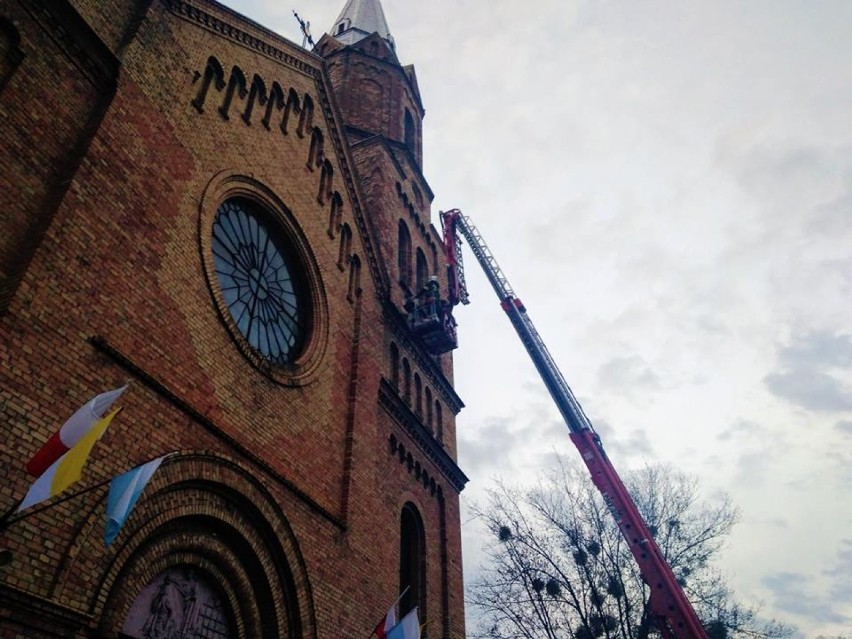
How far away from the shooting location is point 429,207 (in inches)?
869

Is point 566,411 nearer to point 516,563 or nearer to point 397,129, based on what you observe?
point 516,563

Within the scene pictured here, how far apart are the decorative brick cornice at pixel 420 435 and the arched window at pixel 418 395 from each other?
28.8 inches

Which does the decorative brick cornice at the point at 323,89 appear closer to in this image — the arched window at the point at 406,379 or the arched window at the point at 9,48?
the arched window at the point at 406,379

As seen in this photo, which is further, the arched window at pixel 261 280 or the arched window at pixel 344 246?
the arched window at pixel 344 246

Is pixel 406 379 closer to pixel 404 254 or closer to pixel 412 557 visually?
pixel 412 557

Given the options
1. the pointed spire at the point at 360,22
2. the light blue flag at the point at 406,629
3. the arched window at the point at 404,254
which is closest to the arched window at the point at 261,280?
the light blue flag at the point at 406,629

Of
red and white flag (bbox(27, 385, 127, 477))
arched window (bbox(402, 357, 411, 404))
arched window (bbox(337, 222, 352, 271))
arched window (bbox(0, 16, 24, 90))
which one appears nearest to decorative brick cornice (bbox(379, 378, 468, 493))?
arched window (bbox(402, 357, 411, 404))

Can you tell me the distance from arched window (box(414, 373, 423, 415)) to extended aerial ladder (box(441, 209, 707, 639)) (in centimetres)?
475

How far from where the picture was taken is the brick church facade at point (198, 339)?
6223 mm

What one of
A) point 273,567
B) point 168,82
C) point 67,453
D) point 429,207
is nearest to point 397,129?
point 429,207

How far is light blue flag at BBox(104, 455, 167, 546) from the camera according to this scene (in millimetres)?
5137

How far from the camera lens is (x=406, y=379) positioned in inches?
620

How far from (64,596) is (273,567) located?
11.6 feet

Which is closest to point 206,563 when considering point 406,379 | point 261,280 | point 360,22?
point 261,280
